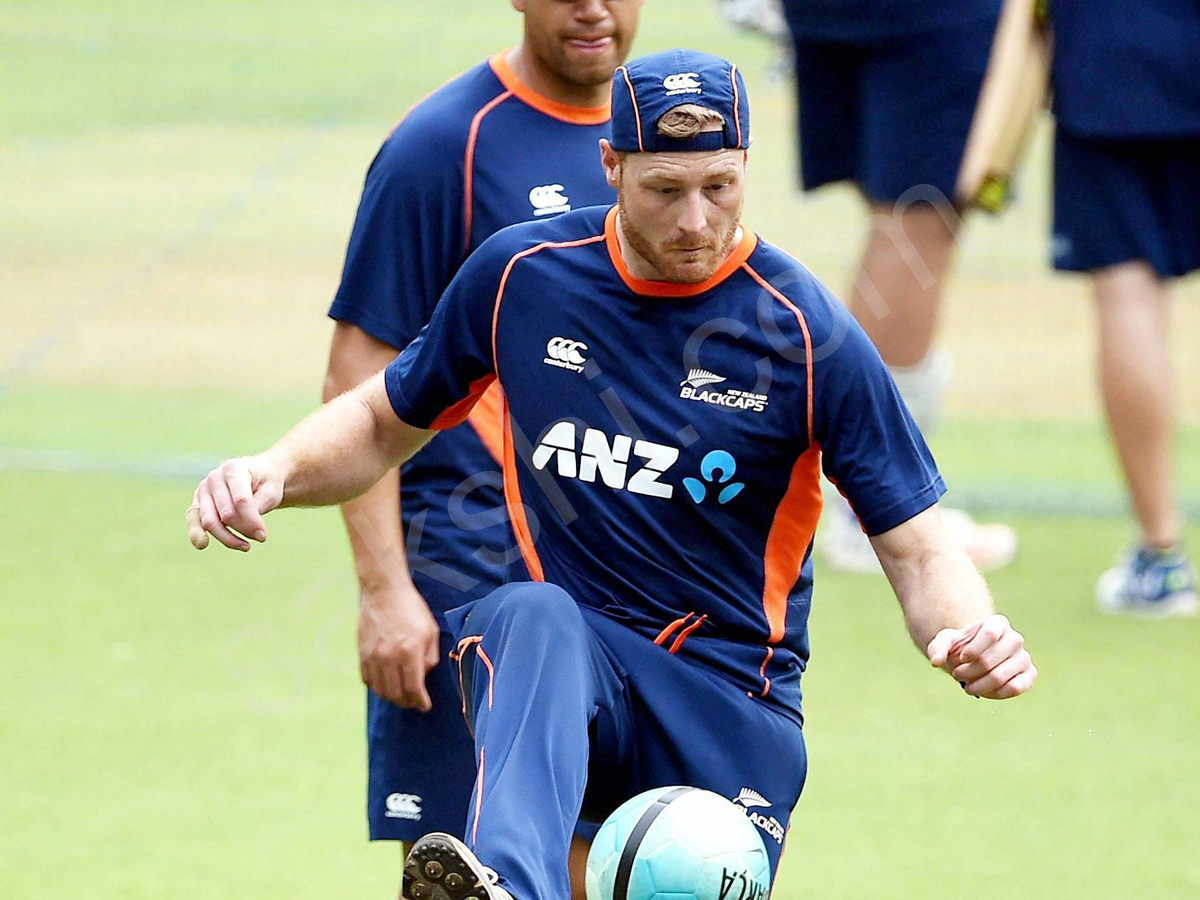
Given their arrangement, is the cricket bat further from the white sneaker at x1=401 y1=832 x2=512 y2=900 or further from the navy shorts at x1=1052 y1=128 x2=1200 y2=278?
the white sneaker at x1=401 y1=832 x2=512 y2=900

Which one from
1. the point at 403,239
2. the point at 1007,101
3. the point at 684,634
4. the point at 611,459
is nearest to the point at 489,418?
the point at 403,239

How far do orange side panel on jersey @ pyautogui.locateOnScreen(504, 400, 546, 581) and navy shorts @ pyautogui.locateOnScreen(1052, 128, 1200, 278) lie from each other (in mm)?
2967

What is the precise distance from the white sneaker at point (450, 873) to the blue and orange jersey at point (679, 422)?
2.30 ft

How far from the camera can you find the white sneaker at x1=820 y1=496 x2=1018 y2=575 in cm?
698

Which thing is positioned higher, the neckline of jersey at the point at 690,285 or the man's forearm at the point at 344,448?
the neckline of jersey at the point at 690,285

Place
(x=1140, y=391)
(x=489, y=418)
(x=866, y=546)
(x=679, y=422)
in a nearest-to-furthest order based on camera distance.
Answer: (x=679, y=422) < (x=489, y=418) < (x=1140, y=391) < (x=866, y=546)

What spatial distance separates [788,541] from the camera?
380cm

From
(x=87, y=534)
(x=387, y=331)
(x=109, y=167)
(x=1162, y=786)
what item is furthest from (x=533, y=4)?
(x=109, y=167)

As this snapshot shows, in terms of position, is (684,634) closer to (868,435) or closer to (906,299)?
(868,435)

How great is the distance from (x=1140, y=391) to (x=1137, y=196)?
590 millimetres

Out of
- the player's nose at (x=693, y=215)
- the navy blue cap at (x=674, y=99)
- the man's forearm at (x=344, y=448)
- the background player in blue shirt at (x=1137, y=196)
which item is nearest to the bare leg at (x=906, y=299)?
the background player in blue shirt at (x=1137, y=196)

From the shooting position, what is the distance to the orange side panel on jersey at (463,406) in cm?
392

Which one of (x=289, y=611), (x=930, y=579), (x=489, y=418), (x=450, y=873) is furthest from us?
(x=289, y=611)

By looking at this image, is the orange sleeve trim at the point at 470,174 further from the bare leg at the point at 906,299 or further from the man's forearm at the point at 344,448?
the bare leg at the point at 906,299
